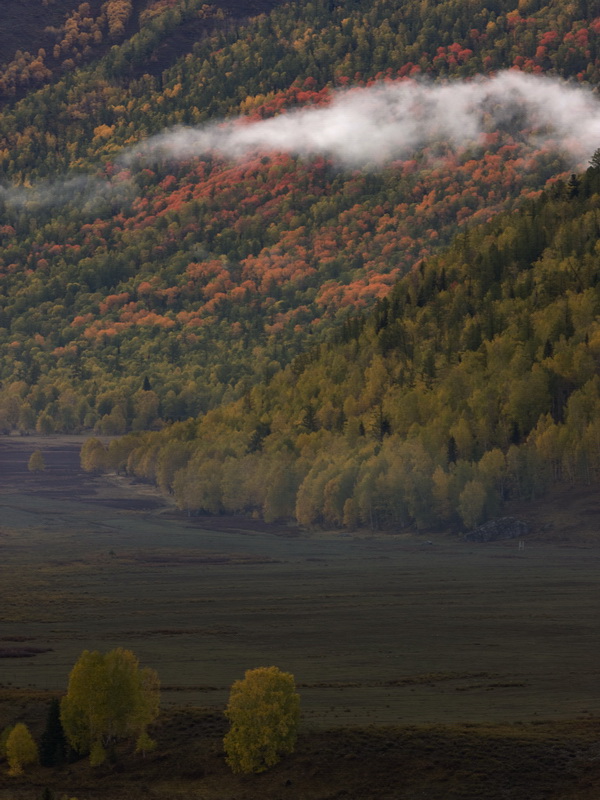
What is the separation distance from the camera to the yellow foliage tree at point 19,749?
124 metres

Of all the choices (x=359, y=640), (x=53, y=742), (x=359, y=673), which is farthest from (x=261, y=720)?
(x=359, y=640)

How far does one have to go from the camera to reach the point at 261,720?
395ft

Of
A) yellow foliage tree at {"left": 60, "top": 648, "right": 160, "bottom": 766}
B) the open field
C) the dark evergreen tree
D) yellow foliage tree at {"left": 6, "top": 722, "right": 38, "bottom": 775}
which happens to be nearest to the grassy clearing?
the open field

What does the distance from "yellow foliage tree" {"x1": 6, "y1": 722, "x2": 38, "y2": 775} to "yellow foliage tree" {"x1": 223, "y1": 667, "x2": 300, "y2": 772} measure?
14.2 m

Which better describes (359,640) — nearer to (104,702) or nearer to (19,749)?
(104,702)

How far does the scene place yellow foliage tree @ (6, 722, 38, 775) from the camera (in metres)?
124

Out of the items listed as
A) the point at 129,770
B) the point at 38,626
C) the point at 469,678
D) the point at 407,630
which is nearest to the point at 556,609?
the point at 407,630

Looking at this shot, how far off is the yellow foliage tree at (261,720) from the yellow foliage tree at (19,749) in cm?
1416

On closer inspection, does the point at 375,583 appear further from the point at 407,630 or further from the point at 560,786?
the point at 560,786

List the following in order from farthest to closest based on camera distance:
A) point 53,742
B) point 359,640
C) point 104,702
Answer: point 359,640
point 53,742
point 104,702

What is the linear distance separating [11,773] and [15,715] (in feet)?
31.2

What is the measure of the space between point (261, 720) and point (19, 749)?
58.0ft

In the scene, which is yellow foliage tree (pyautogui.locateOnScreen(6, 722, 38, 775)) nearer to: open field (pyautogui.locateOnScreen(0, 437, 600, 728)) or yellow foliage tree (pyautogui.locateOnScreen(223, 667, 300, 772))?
open field (pyautogui.locateOnScreen(0, 437, 600, 728))

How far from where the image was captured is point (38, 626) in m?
172
